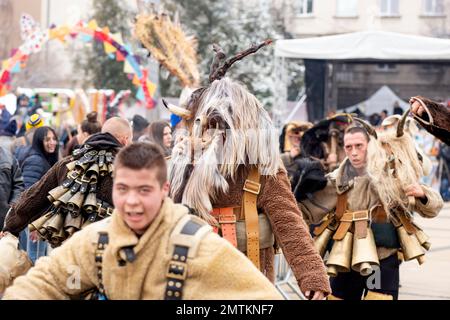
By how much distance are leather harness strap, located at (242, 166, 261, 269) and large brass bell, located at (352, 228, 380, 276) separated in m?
1.65

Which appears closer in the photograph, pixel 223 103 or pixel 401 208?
pixel 223 103

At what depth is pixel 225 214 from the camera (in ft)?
16.5

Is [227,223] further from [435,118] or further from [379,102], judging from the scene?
[379,102]

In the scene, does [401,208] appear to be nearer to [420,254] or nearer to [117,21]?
[420,254]

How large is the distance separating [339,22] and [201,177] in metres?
29.6

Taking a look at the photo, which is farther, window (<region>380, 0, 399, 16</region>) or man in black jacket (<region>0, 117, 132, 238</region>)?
window (<region>380, 0, 399, 16</region>)

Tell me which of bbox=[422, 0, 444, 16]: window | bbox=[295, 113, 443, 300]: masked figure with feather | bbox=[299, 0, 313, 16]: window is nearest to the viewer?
bbox=[295, 113, 443, 300]: masked figure with feather

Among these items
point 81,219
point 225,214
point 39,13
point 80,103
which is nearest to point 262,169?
point 225,214

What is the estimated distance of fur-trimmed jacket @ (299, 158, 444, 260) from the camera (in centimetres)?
670

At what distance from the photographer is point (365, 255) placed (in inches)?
257

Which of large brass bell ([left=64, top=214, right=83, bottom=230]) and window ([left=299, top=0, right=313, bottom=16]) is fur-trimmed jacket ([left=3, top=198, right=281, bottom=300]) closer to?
large brass bell ([left=64, top=214, right=83, bottom=230])

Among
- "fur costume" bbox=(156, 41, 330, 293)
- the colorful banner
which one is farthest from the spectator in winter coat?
the colorful banner

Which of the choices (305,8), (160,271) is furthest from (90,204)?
(305,8)
